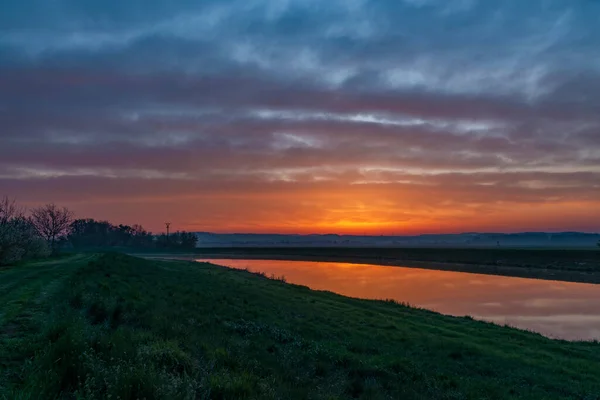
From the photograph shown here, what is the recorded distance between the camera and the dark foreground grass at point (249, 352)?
23.4ft

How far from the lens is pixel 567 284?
53.3m

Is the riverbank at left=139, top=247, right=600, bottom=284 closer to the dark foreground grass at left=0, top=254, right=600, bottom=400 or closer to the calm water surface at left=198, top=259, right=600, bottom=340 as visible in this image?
the calm water surface at left=198, top=259, right=600, bottom=340

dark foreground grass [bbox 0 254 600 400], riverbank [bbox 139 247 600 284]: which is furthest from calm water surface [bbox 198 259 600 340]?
riverbank [bbox 139 247 600 284]

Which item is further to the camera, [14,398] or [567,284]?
[567,284]

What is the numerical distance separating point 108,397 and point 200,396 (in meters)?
1.77

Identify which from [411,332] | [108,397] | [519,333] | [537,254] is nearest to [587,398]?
[411,332]

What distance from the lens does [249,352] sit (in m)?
12.2

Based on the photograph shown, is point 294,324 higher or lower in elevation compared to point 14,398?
lower

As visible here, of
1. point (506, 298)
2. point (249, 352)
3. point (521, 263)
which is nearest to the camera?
point (249, 352)

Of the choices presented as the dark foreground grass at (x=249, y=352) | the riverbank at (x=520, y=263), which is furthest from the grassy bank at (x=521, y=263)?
the dark foreground grass at (x=249, y=352)

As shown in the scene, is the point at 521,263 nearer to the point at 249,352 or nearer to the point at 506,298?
the point at 506,298

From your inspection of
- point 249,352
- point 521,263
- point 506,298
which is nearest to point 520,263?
point 521,263

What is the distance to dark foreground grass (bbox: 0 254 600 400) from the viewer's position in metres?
7.13

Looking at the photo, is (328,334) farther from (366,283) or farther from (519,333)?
(366,283)
